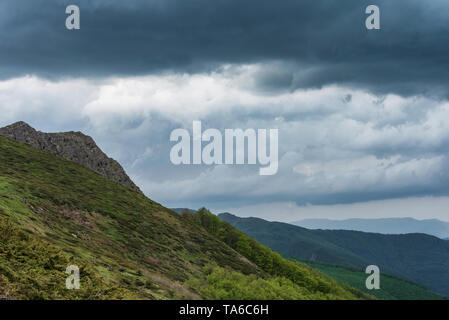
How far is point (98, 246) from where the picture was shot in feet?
190

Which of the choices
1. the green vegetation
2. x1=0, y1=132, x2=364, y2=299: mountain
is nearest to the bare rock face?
x1=0, y1=132, x2=364, y2=299: mountain

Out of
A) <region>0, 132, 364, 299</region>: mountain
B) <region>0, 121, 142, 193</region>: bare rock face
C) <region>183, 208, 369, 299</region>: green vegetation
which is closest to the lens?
<region>0, 132, 364, 299</region>: mountain

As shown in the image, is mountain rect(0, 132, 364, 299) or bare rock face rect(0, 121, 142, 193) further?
bare rock face rect(0, 121, 142, 193)

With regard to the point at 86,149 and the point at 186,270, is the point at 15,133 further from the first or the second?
the point at 186,270

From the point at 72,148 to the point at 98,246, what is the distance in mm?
86313

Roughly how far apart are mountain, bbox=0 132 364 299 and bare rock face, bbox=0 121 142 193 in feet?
47.7

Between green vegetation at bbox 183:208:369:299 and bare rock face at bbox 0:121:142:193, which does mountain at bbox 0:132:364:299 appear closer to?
green vegetation at bbox 183:208:369:299

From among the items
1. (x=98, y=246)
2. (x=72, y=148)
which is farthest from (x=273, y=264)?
(x=98, y=246)

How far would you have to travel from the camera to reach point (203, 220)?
5910 inches

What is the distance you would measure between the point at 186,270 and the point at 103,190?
137 feet

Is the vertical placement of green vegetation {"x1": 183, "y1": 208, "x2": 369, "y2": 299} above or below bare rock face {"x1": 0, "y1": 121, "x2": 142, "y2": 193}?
below

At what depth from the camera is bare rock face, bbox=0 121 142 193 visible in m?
130

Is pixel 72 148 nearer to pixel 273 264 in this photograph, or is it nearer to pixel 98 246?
pixel 273 264
